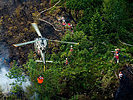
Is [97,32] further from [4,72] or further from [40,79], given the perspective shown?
[4,72]

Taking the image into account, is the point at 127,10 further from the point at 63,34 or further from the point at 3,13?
the point at 3,13

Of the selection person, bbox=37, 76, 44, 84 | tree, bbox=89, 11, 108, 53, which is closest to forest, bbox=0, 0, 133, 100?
tree, bbox=89, 11, 108, 53

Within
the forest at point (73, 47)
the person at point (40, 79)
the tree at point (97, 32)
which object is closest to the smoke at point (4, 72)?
the forest at point (73, 47)

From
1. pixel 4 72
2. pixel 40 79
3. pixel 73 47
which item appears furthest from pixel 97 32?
pixel 4 72

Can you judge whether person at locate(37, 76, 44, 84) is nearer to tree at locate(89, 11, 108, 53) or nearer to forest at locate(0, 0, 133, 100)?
forest at locate(0, 0, 133, 100)

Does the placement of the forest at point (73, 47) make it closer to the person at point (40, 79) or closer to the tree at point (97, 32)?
the tree at point (97, 32)

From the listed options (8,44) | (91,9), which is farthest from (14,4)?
(91,9)

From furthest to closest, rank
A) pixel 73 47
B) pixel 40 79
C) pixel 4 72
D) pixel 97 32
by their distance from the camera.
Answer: pixel 73 47
pixel 97 32
pixel 4 72
pixel 40 79
